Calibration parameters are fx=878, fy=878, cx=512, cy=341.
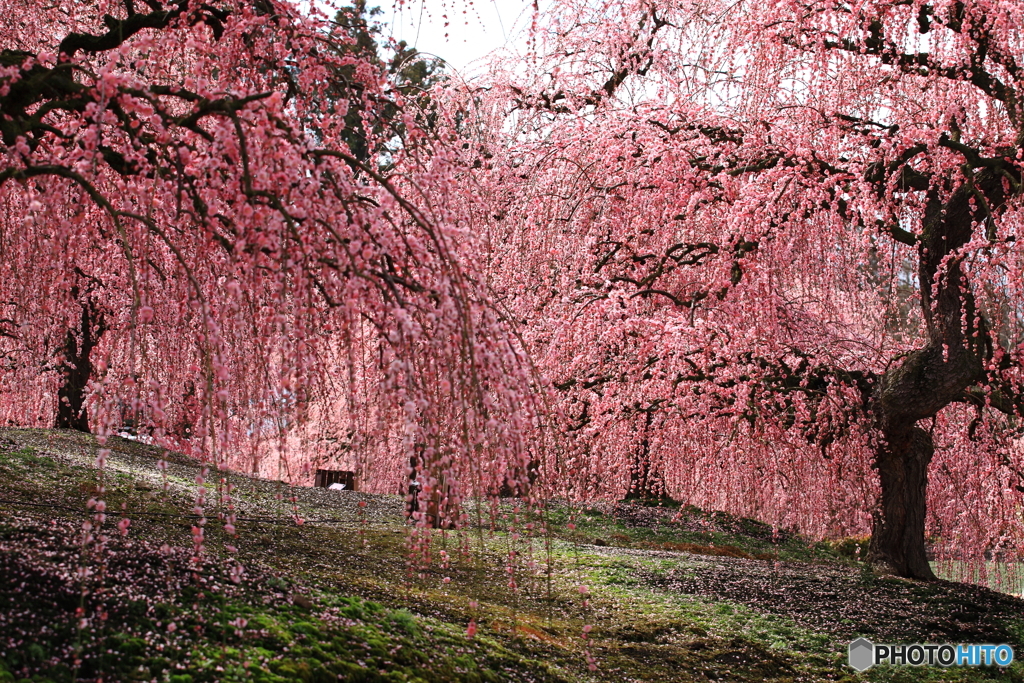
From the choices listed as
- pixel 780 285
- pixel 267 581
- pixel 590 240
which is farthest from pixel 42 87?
pixel 780 285

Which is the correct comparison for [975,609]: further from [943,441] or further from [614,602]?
[614,602]

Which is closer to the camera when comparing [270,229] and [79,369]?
[270,229]

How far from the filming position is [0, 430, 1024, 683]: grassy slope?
377cm

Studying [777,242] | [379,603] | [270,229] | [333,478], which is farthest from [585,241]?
[333,478]

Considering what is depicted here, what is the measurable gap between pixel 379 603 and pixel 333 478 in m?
11.8

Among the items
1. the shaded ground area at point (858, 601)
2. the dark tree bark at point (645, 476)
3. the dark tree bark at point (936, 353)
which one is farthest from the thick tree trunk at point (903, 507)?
the dark tree bark at point (645, 476)

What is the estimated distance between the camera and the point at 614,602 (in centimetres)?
740

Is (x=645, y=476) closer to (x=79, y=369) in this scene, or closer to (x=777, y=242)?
(x=777, y=242)

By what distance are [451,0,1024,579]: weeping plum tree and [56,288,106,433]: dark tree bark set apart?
5518mm

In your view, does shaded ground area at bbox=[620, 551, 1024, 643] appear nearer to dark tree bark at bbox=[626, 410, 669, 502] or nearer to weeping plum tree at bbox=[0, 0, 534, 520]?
dark tree bark at bbox=[626, 410, 669, 502]

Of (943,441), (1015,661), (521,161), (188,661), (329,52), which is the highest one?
(521,161)

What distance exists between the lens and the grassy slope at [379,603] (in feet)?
12.4

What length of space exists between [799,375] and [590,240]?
98.2 inches

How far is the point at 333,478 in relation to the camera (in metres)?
16.8
